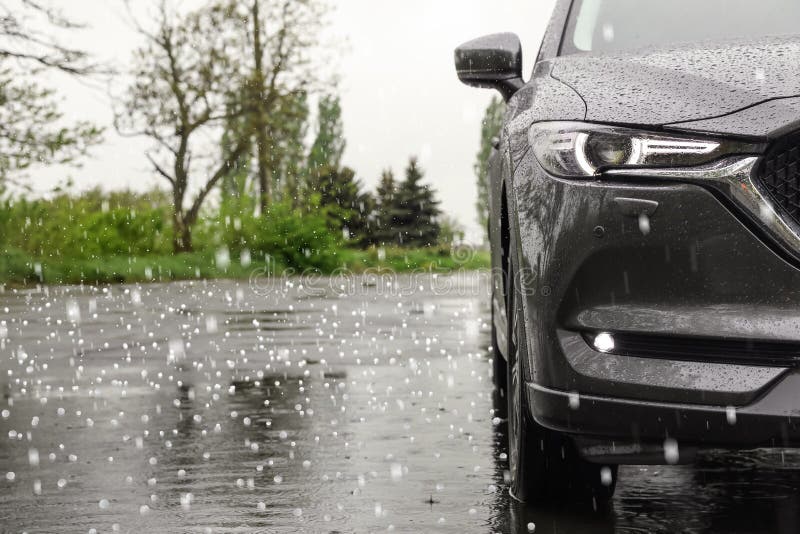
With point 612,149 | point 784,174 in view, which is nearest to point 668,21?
point 612,149

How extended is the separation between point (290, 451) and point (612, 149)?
268 centimetres

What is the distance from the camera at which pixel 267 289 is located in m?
23.6

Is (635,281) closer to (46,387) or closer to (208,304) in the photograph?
(46,387)

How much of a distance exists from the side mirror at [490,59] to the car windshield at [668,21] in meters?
0.22

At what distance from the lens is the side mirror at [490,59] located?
4.52m

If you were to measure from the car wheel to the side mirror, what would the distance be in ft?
2.90

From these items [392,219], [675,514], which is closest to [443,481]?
[675,514]

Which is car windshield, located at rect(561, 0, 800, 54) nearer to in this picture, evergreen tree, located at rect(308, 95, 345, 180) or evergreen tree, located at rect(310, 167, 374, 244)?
evergreen tree, located at rect(310, 167, 374, 244)

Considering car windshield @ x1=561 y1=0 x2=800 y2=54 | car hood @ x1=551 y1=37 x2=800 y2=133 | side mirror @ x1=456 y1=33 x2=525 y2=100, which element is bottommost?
car hood @ x1=551 y1=37 x2=800 y2=133

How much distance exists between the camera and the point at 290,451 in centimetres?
547

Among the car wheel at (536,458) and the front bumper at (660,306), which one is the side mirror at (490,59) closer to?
the car wheel at (536,458)

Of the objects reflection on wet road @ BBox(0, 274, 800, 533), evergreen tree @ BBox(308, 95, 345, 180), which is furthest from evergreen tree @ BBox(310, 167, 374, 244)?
reflection on wet road @ BBox(0, 274, 800, 533)

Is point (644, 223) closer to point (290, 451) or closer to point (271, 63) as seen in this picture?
point (290, 451)

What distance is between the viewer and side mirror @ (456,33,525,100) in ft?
14.8
